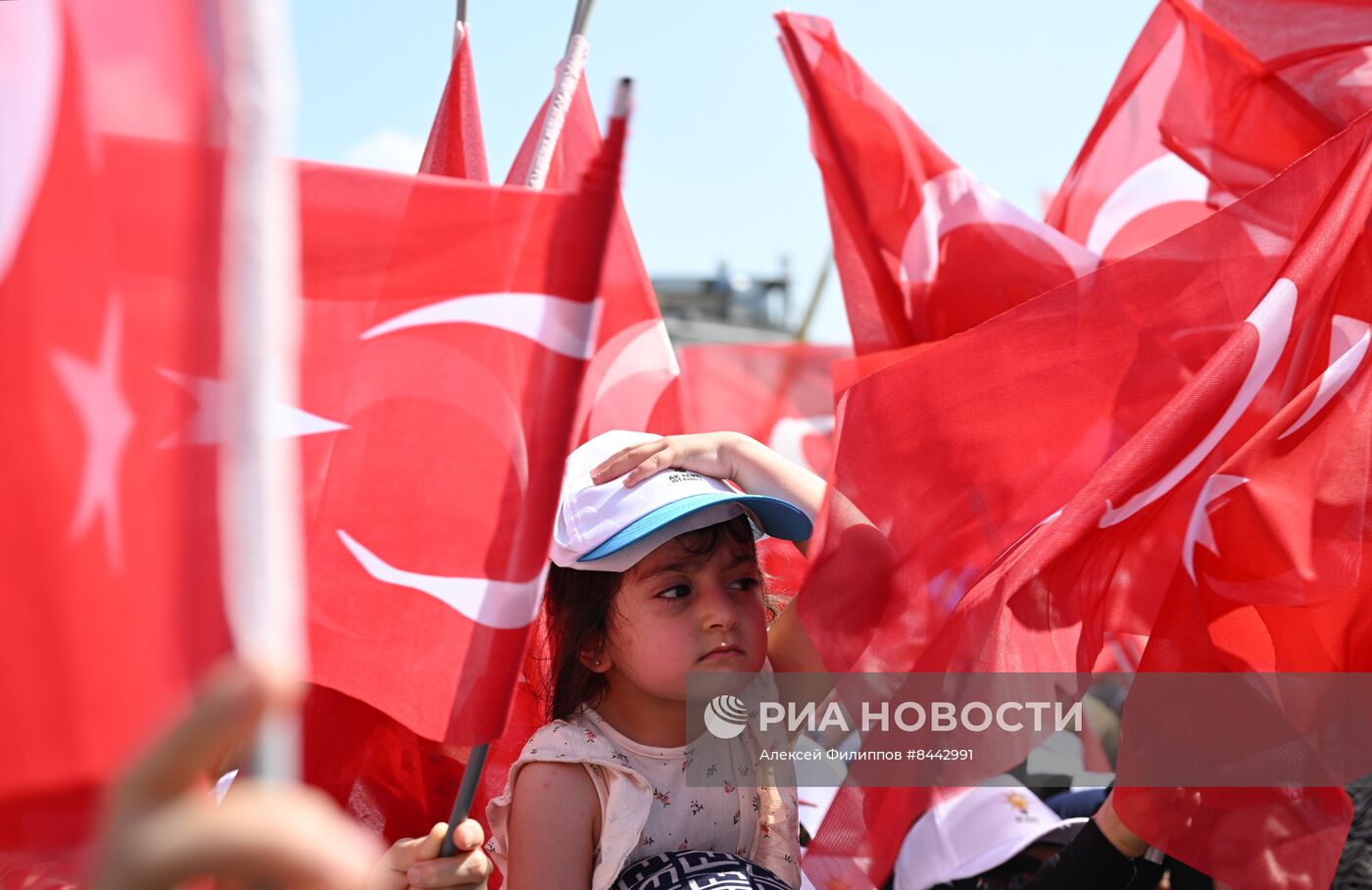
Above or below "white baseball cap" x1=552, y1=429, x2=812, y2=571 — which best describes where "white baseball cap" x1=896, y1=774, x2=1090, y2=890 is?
below

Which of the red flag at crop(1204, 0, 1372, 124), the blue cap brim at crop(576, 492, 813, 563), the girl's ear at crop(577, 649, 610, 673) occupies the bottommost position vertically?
the girl's ear at crop(577, 649, 610, 673)

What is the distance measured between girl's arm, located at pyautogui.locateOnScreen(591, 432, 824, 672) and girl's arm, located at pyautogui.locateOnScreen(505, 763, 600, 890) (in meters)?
0.42

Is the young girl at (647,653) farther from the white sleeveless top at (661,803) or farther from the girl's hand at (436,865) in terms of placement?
the girl's hand at (436,865)

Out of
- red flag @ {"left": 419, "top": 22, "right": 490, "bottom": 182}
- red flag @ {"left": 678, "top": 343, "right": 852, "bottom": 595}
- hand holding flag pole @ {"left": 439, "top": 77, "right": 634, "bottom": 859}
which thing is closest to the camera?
hand holding flag pole @ {"left": 439, "top": 77, "right": 634, "bottom": 859}

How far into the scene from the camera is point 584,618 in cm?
202

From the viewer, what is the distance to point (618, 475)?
6.51ft

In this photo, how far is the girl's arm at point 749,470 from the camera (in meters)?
1.98

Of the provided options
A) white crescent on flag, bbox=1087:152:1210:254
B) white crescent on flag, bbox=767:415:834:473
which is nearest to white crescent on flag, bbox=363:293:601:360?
white crescent on flag, bbox=1087:152:1210:254

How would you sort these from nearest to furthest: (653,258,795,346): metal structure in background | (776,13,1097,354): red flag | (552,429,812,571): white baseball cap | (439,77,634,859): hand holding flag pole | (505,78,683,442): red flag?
(439,77,634,859): hand holding flag pole
(552,429,812,571): white baseball cap
(505,78,683,442): red flag
(776,13,1097,354): red flag
(653,258,795,346): metal structure in background

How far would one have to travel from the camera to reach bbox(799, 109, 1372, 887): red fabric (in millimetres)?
1813

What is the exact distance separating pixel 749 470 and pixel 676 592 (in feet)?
0.78

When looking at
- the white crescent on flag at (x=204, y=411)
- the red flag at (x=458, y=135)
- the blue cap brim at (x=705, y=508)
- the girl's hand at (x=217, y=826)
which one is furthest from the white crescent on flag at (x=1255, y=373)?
the girl's hand at (x=217, y=826)

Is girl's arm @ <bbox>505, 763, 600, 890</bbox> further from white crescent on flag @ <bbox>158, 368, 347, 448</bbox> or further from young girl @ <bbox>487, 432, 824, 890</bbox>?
white crescent on flag @ <bbox>158, 368, 347, 448</bbox>

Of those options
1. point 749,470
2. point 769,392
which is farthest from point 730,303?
point 749,470
